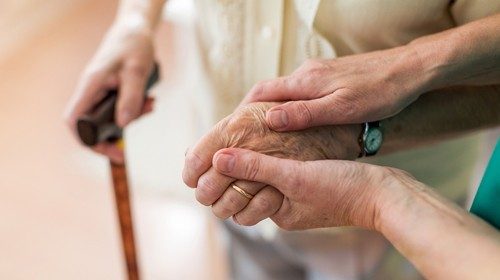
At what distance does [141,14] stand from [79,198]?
100cm

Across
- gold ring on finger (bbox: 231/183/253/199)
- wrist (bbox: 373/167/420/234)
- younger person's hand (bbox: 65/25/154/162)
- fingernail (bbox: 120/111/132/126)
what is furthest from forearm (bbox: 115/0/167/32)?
wrist (bbox: 373/167/420/234)

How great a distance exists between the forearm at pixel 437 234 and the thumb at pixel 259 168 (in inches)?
4.3

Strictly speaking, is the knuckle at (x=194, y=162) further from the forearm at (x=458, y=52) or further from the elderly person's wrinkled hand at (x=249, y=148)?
the forearm at (x=458, y=52)

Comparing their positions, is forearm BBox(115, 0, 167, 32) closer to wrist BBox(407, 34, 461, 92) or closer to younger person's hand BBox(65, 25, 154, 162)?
younger person's hand BBox(65, 25, 154, 162)

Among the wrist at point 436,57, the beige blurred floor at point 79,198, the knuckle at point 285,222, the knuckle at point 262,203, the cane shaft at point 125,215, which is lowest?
the beige blurred floor at point 79,198

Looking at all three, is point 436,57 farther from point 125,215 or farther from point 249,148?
point 125,215

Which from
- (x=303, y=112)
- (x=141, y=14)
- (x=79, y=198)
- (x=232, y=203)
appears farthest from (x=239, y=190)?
(x=79, y=198)

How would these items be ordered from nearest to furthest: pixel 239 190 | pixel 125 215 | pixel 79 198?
pixel 239 190 → pixel 125 215 → pixel 79 198

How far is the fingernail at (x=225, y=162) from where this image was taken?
2.37 feet

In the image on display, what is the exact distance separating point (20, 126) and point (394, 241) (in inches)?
70.8

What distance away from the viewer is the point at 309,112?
2.49 ft

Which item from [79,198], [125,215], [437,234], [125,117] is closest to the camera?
[437,234]

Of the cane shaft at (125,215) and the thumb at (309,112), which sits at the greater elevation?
the thumb at (309,112)

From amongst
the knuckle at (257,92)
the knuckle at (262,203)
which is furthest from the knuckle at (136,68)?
the knuckle at (262,203)
